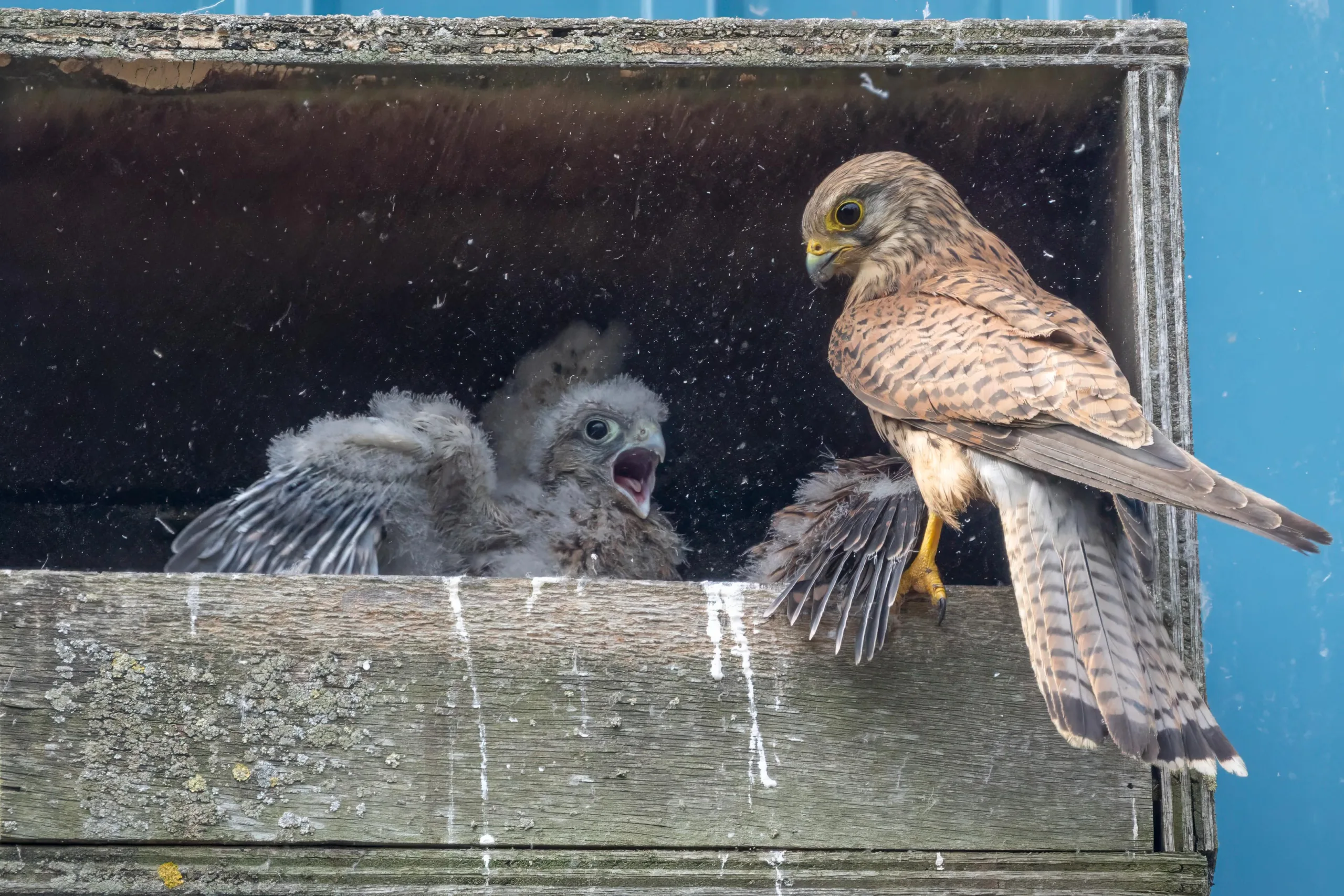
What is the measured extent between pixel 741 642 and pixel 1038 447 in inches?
19.2

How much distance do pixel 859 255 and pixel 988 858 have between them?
48.0 inches

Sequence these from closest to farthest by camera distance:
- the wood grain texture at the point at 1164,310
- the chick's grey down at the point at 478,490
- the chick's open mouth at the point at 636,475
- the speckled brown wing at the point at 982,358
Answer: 1. the speckled brown wing at the point at 982,358
2. the wood grain texture at the point at 1164,310
3. the chick's grey down at the point at 478,490
4. the chick's open mouth at the point at 636,475

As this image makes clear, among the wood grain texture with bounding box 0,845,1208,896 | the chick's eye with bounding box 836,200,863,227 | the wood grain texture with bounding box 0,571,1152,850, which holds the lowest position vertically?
the wood grain texture with bounding box 0,845,1208,896

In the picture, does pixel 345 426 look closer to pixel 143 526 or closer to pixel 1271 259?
pixel 143 526

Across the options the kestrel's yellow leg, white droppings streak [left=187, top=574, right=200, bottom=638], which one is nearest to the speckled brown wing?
the kestrel's yellow leg

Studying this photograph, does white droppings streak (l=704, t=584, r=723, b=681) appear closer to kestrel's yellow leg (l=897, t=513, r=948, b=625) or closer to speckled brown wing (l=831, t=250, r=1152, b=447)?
kestrel's yellow leg (l=897, t=513, r=948, b=625)

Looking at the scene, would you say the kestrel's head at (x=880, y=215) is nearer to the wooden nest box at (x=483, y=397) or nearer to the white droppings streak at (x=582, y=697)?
the wooden nest box at (x=483, y=397)

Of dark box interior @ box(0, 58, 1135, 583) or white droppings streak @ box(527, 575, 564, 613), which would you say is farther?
dark box interior @ box(0, 58, 1135, 583)

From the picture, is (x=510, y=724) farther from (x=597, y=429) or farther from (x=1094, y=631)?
(x=597, y=429)

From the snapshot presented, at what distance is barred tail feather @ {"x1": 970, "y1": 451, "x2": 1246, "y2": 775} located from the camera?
154cm

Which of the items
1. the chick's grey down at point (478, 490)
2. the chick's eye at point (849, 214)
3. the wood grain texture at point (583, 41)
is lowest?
the chick's grey down at point (478, 490)

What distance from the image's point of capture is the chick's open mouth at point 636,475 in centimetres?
→ 276

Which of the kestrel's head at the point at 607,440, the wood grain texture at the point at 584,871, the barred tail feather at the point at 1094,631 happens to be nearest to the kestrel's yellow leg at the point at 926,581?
the barred tail feather at the point at 1094,631

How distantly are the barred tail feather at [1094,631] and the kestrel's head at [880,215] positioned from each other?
0.69 meters
